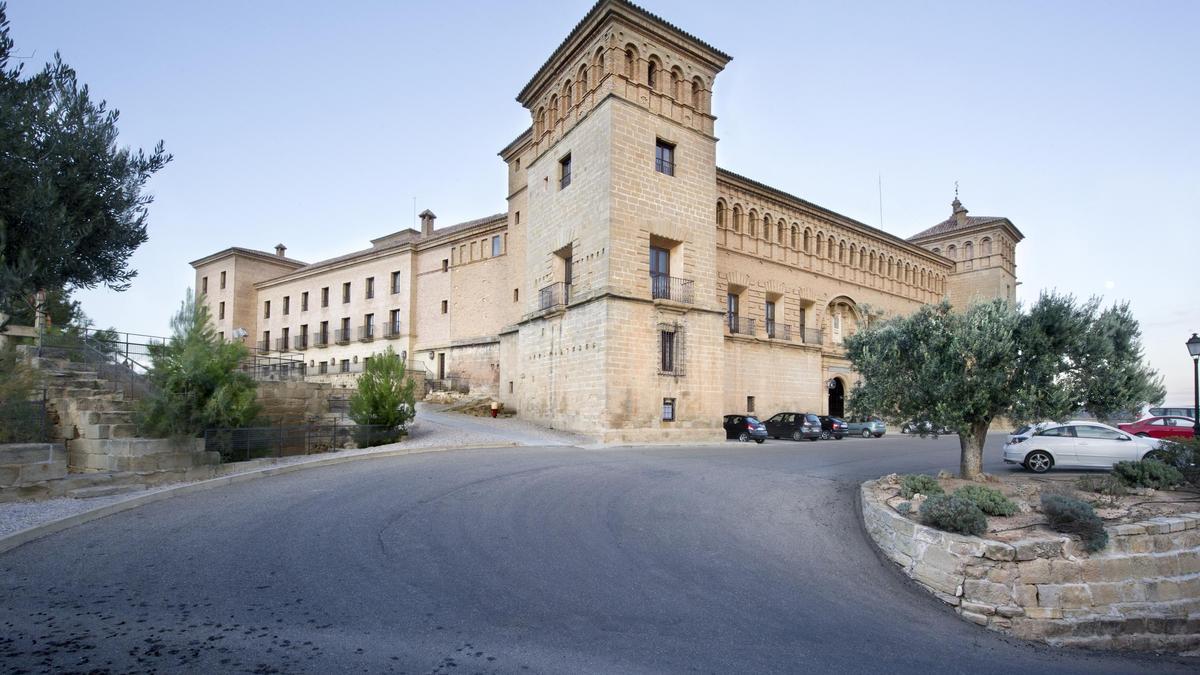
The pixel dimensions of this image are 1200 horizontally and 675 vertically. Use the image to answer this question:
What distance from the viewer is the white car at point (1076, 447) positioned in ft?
44.1

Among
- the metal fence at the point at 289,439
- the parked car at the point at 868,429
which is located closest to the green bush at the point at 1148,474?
the metal fence at the point at 289,439

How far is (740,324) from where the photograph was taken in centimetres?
3102

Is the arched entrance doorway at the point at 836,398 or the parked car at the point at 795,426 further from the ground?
the arched entrance doorway at the point at 836,398

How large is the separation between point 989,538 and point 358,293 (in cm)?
4057

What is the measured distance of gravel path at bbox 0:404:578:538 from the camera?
852 cm

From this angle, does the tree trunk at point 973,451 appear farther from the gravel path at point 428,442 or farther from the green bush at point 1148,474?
the gravel path at point 428,442

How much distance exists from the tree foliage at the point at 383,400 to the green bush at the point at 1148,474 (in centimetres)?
1692

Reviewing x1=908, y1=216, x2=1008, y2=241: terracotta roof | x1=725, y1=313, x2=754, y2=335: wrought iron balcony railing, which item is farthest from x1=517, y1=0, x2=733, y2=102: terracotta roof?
x1=908, y1=216, x2=1008, y2=241: terracotta roof

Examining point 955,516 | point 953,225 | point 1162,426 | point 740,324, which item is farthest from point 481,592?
point 953,225

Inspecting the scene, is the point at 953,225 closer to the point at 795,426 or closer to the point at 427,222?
the point at 795,426

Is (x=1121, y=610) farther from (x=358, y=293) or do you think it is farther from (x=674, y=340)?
(x=358, y=293)

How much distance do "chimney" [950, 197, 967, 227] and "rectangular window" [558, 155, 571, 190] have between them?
3510cm

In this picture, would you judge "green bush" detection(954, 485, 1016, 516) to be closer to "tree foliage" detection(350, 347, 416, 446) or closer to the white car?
the white car

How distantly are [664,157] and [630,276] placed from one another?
5.75m
